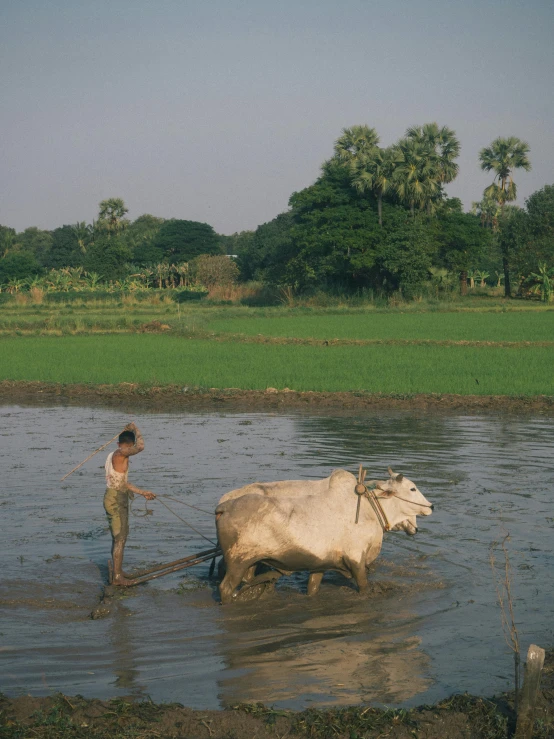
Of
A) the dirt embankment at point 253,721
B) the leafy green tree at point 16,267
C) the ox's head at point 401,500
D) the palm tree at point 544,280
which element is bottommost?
the dirt embankment at point 253,721

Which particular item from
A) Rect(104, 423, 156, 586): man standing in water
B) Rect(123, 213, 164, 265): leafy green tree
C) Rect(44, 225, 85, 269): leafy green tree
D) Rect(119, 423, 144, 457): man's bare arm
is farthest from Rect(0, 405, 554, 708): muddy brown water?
Rect(44, 225, 85, 269): leafy green tree

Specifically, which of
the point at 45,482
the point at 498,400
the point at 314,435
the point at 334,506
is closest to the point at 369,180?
the point at 498,400

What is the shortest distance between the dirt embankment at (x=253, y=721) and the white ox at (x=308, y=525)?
1.78 m

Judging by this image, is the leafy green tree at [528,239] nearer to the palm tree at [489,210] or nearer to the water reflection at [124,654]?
the palm tree at [489,210]

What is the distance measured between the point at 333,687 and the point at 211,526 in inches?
158

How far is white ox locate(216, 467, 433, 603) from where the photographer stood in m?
6.63

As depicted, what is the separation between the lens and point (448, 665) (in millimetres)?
5848

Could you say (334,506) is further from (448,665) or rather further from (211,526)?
(211,526)

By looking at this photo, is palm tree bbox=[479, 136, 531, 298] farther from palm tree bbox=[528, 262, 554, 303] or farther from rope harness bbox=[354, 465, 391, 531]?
rope harness bbox=[354, 465, 391, 531]

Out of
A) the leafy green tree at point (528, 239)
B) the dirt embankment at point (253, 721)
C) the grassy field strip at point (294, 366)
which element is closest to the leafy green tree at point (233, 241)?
→ the leafy green tree at point (528, 239)

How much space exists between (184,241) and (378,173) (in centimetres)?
4125

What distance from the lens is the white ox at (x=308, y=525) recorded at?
21.7ft

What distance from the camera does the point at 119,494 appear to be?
Result: 7.23 meters

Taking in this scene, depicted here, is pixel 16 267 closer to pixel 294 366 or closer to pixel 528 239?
pixel 528 239
